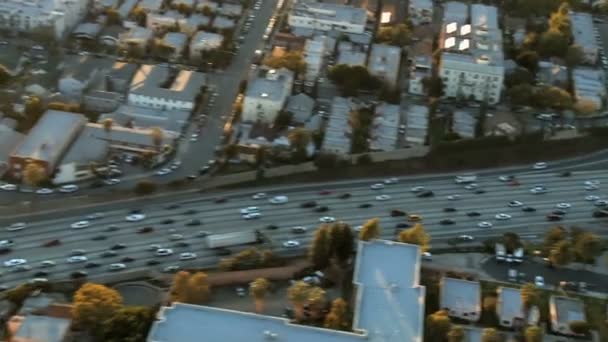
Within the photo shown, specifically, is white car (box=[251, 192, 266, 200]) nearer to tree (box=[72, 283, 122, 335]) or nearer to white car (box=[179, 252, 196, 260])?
white car (box=[179, 252, 196, 260])

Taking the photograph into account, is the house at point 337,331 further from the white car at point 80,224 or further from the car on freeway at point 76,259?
the white car at point 80,224

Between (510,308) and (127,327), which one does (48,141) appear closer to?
(127,327)

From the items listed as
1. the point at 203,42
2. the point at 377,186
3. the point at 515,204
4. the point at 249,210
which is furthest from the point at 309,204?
the point at 203,42

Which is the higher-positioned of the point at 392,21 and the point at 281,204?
the point at 392,21

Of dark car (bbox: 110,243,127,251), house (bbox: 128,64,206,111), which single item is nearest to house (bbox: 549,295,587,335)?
dark car (bbox: 110,243,127,251)

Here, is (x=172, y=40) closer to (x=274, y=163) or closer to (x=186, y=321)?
(x=274, y=163)

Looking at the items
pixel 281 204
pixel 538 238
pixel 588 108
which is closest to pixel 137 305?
pixel 281 204
